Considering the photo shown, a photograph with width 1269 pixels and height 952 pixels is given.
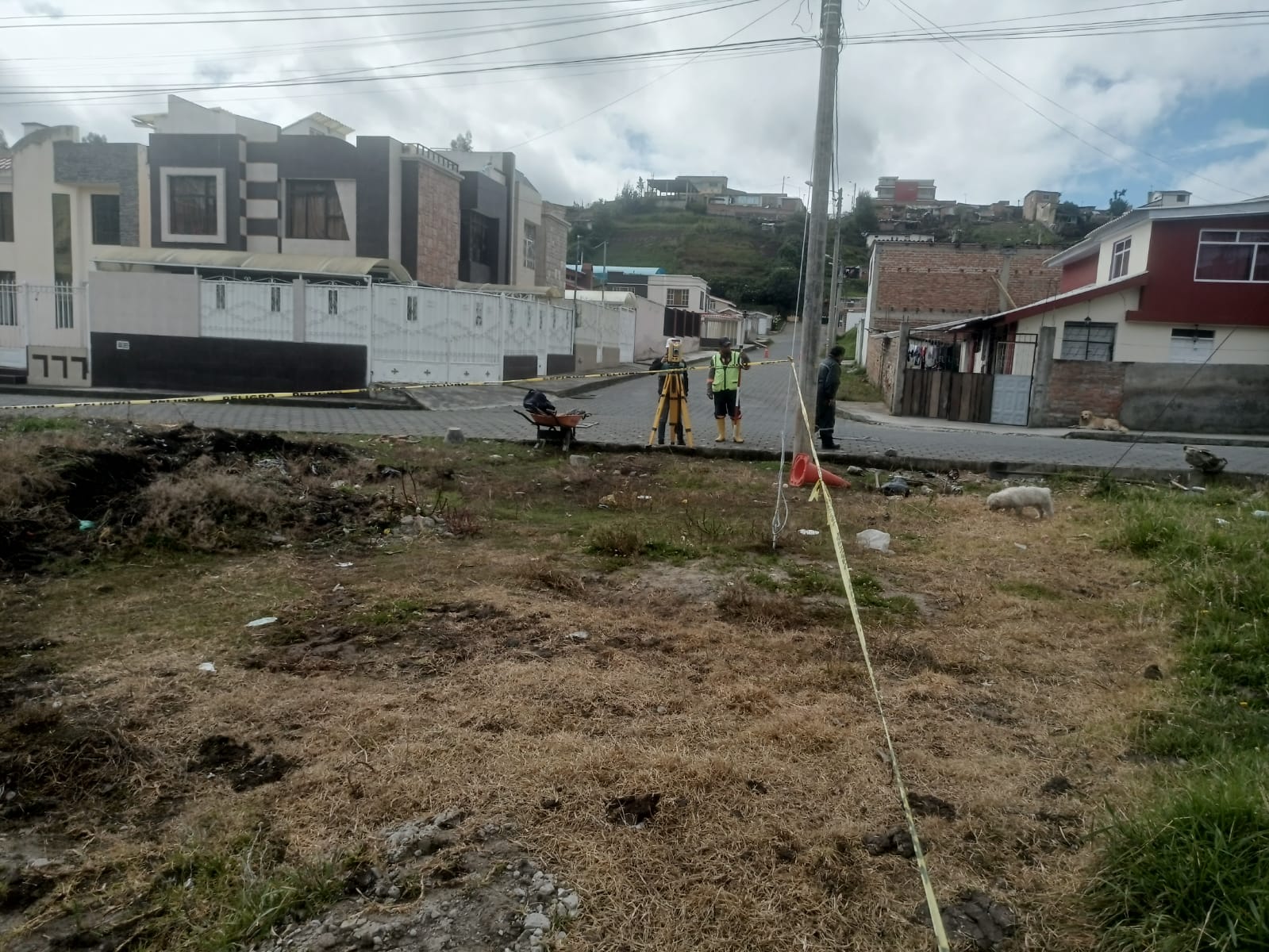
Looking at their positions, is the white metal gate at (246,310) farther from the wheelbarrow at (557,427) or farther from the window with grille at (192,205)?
the wheelbarrow at (557,427)

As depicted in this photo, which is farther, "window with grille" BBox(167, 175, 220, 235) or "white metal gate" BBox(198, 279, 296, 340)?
"window with grille" BBox(167, 175, 220, 235)

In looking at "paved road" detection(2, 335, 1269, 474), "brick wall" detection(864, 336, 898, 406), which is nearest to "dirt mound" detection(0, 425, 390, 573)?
"paved road" detection(2, 335, 1269, 474)

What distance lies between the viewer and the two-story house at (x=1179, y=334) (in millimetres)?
22594

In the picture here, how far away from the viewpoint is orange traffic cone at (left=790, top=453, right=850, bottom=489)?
10320 mm

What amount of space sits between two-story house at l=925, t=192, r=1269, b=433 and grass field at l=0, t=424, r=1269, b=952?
650 inches

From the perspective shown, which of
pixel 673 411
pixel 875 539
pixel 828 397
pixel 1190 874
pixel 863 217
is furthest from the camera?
pixel 863 217

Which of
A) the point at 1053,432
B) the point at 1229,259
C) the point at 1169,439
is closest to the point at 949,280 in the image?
the point at 1229,259

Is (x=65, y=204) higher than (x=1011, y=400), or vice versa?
(x=65, y=204)

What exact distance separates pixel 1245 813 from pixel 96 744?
3969 millimetres

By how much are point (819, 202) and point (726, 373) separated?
3365 mm

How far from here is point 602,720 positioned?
12.9ft

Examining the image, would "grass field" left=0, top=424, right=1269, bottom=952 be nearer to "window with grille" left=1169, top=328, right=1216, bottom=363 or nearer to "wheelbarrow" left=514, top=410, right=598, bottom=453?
"wheelbarrow" left=514, top=410, right=598, bottom=453

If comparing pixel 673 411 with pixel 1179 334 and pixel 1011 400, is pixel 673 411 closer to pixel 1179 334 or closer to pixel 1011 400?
pixel 1011 400

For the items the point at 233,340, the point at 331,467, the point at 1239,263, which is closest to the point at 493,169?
the point at 233,340
